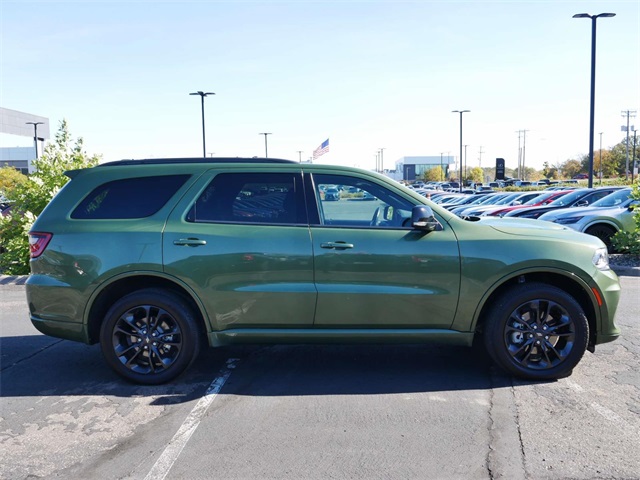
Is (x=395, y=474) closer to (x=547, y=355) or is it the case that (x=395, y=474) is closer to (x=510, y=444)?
(x=510, y=444)

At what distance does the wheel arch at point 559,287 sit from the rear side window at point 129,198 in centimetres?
281

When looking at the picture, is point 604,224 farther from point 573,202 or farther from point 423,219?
point 423,219

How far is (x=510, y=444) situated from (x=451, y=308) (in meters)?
1.24

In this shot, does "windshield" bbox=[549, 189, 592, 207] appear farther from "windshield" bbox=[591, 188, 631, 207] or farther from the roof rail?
the roof rail

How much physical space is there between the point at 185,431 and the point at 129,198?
207 centimetres

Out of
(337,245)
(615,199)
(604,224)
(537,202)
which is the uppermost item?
(615,199)

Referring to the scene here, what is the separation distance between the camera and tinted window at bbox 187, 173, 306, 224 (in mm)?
Answer: 4703

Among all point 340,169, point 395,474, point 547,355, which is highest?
point 340,169

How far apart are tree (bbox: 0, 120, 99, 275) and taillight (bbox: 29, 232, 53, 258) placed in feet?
19.9

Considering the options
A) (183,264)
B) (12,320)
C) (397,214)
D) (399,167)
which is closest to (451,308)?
(397,214)

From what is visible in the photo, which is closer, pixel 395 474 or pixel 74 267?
pixel 395 474

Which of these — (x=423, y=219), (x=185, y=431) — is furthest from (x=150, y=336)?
(x=423, y=219)

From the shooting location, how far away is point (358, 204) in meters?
4.75

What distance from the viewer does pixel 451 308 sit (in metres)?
4.57
